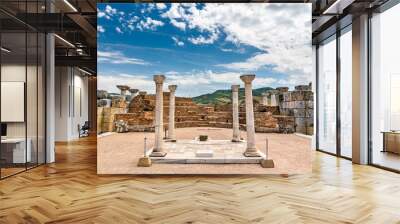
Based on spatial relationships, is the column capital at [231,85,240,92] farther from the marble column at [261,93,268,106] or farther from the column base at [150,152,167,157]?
the column base at [150,152,167,157]

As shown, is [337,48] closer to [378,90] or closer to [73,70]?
[378,90]

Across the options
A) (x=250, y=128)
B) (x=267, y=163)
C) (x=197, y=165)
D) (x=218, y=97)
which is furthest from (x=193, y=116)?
(x=267, y=163)

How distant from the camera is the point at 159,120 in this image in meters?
5.46

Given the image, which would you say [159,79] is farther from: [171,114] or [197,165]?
[197,165]

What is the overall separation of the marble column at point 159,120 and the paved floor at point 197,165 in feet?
0.39

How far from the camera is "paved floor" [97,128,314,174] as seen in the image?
531 centimetres

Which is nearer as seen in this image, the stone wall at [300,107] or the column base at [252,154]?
the stone wall at [300,107]

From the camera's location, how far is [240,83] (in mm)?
5312

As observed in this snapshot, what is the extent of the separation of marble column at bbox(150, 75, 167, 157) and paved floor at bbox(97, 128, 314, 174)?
119 mm

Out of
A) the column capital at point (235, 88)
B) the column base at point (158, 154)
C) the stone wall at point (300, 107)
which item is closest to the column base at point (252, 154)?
the stone wall at point (300, 107)

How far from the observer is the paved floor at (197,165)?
5.31 m

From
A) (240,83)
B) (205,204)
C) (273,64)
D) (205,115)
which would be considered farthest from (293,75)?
(205,204)

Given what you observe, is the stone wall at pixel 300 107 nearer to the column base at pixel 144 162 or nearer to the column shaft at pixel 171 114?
the column shaft at pixel 171 114

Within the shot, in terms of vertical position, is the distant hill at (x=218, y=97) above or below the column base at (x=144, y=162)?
above
